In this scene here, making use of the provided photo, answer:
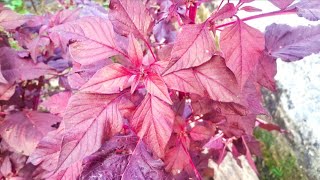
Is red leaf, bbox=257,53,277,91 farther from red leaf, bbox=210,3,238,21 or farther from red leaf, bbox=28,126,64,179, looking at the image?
red leaf, bbox=28,126,64,179

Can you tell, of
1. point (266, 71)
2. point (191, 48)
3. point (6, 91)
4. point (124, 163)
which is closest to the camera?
point (191, 48)

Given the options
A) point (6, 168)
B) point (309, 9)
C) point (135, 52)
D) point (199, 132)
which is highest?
point (309, 9)

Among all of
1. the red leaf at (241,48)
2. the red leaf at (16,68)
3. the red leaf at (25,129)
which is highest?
the red leaf at (241,48)

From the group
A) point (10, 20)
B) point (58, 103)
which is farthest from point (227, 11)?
point (10, 20)

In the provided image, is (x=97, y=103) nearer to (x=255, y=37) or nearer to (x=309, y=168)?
(x=255, y=37)

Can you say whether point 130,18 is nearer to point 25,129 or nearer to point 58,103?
point 58,103

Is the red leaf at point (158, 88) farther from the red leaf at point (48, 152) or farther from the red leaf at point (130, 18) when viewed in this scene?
the red leaf at point (48, 152)

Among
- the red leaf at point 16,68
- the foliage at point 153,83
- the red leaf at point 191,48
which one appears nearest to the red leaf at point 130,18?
the foliage at point 153,83
